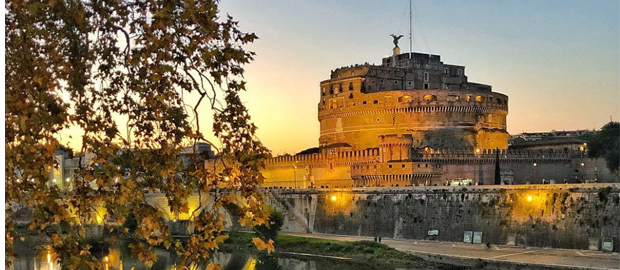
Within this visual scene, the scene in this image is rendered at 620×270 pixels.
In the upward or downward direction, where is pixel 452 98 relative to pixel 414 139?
upward

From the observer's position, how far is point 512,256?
64.2 feet

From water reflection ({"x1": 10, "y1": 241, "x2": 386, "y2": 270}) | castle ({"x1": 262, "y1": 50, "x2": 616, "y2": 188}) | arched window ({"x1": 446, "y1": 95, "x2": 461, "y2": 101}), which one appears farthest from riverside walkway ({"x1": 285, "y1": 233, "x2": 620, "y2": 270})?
arched window ({"x1": 446, "y1": 95, "x2": 461, "y2": 101})

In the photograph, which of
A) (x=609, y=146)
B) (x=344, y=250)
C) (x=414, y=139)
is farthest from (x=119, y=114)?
(x=414, y=139)

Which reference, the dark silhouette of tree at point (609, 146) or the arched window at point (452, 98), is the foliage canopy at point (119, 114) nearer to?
the dark silhouette of tree at point (609, 146)

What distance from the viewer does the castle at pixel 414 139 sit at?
109 ft

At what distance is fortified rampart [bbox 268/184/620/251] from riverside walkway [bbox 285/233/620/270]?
0.60 meters

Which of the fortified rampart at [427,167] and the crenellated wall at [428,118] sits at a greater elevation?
the crenellated wall at [428,118]

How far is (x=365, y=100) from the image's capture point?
131 ft

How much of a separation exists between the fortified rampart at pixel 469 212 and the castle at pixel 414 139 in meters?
4.75

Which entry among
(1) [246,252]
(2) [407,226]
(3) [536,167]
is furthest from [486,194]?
(3) [536,167]

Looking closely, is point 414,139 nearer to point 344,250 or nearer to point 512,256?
point 344,250

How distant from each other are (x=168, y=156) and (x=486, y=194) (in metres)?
20.2

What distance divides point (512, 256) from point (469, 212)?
422 cm

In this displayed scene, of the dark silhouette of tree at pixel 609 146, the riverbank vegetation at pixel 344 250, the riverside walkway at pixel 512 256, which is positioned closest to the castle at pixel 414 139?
the dark silhouette of tree at pixel 609 146
